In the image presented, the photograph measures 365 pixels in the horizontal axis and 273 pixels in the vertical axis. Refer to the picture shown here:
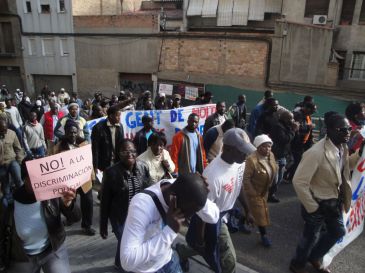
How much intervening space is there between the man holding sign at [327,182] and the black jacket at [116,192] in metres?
1.74

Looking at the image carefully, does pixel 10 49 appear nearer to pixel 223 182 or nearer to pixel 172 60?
pixel 172 60

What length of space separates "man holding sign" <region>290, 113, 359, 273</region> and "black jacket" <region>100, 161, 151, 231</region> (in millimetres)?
1742

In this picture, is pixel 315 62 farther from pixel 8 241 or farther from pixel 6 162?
pixel 8 241

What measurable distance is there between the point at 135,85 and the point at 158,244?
758 inches

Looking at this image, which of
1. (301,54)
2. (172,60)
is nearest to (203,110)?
(301,54)

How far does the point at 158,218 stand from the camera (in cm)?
200

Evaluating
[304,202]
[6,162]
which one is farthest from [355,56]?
[6,162]

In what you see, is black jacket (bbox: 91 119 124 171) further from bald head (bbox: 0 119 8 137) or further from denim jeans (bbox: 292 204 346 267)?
denim jeans (bbox: 292 204 346 267)

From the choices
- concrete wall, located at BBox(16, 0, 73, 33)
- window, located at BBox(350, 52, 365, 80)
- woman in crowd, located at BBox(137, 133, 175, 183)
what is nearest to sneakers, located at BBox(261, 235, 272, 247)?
woman in crowd, located at BBox(137, 133, 175, 183)

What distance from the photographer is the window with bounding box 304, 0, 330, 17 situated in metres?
17.3

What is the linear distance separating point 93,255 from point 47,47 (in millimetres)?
22285

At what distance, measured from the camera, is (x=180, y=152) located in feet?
16.7

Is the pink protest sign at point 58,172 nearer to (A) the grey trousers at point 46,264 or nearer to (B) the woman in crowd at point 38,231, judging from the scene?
(B) the woman in crowd at point 38,231

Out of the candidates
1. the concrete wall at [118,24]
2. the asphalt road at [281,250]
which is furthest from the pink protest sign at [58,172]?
the concrete wall at [118,24]
